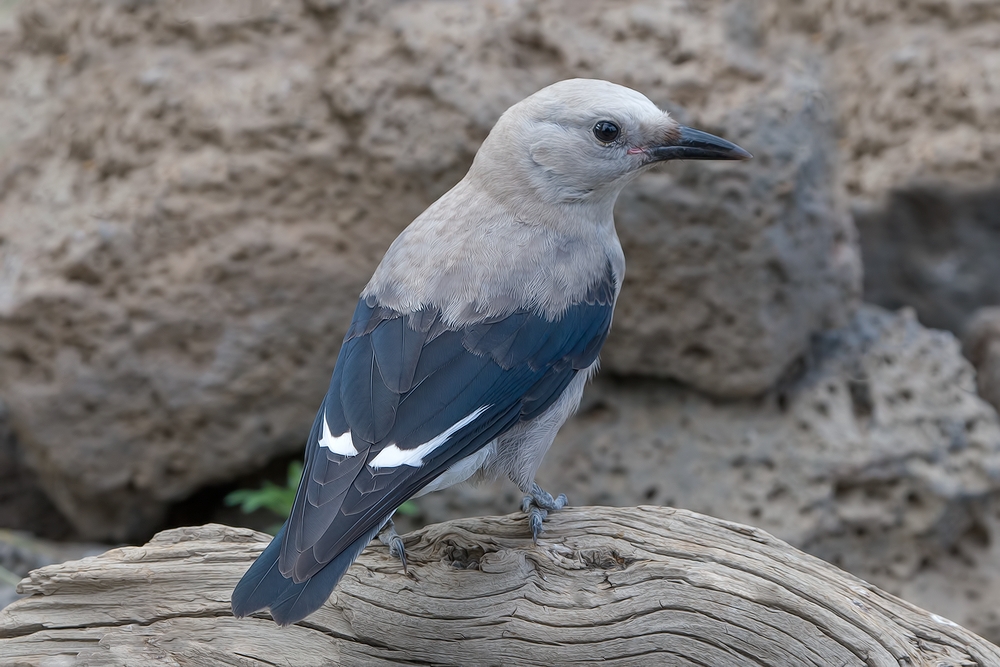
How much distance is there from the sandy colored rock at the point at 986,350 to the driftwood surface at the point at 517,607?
2.33 m

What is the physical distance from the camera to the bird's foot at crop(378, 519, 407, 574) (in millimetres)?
2769

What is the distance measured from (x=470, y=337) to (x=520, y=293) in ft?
0.66

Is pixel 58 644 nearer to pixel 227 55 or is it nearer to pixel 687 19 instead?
pixel 227 55

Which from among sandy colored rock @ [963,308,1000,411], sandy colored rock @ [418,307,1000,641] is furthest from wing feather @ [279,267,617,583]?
sandy colored rock @ [963,308,1000,411]

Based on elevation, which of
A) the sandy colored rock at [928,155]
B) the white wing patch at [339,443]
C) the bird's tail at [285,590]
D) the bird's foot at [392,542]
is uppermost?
the sandy colored rock at [928,155]

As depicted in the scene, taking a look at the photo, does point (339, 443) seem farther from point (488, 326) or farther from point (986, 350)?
point (986, 350)

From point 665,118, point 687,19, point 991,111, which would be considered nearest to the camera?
point 665,118

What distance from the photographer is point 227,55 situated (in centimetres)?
414

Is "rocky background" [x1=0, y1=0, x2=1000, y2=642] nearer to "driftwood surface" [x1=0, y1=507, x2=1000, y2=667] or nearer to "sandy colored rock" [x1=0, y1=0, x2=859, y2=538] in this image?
"sandy colored rock" [x1=0, y1=0, x2=859, y2=538]

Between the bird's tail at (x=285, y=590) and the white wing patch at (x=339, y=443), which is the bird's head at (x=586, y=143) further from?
the bird's tail at (x=285, y=590)

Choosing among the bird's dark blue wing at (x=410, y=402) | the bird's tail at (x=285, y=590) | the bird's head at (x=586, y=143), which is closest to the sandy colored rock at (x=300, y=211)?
the bird's head at (x=586, y=143)

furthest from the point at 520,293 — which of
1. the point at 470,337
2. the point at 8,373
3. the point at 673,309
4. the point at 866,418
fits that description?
the point at 8,373

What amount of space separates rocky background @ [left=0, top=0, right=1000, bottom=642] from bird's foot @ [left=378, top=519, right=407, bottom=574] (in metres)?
1.26

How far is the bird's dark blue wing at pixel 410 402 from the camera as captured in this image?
237 centimetres
